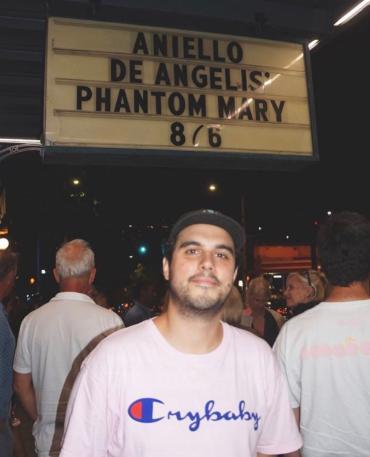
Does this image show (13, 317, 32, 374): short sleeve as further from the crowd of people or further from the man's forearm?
the crowd of people

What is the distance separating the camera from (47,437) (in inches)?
131

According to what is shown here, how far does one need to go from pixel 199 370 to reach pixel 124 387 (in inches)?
13.1

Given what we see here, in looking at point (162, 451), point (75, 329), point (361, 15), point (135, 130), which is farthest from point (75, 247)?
point (361, 15)

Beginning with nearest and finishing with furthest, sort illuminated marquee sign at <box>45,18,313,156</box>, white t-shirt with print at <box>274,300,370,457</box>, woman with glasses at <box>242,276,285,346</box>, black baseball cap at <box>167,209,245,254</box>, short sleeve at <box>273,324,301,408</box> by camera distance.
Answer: black baseball cap at <box>167,209,245,254</box>, white t-shirt with print at <box>274,300,370,457</box>, short sleeve at <box>273,324,301,408</box>, illuminated marquee sign at <box>45,18,313,156</box>, woman with glasses at <box>242,276,285,346</box>

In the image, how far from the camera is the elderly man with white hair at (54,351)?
343 cm

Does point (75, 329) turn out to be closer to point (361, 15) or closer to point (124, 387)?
point (124, 387)

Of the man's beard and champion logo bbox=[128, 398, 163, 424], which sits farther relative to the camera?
the man's beard

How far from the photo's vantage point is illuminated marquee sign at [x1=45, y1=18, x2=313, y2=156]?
3529 mm

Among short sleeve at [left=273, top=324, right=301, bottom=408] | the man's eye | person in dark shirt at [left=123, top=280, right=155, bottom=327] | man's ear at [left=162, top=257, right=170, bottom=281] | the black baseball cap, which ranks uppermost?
the black baseball cap

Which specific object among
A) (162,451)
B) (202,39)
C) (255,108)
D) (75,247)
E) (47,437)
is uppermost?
(202,39)

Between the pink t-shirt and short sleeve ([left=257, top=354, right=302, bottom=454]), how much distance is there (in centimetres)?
3

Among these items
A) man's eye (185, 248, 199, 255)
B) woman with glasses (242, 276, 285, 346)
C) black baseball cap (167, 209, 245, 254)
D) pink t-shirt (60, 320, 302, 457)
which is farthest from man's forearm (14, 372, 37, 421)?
woman with glasses (242, 276, 285, 346)

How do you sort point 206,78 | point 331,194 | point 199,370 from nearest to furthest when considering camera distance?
point 199,370 < point 206,78 < point 331,194

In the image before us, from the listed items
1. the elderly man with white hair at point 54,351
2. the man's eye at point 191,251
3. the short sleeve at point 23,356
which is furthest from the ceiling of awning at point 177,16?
the short sleeve at point 23,356
